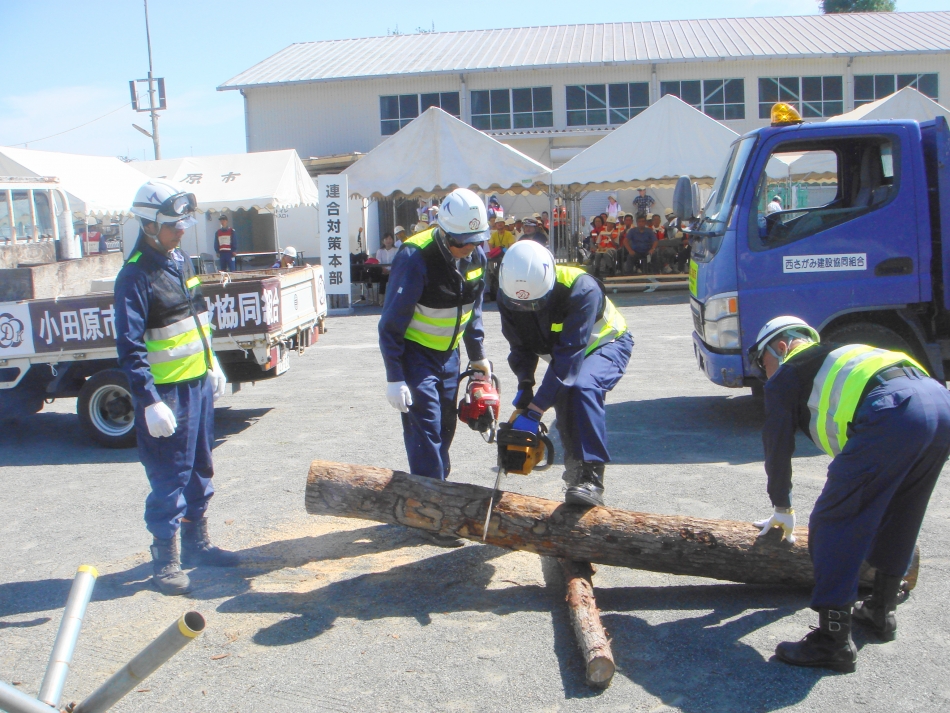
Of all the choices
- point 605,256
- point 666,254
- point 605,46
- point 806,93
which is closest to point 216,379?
point 605,256

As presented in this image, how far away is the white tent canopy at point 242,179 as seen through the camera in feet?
63.3

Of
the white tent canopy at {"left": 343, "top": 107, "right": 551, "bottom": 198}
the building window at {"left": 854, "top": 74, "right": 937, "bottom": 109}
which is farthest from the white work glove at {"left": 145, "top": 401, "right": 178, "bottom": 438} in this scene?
the building window at {"left": 854, "top": 74, "right": 937, "bottom": 109}

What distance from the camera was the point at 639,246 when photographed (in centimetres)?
1917

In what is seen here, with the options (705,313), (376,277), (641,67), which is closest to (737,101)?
(641,67)

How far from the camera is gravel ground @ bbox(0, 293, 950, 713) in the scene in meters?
3.31

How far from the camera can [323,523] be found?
529cm

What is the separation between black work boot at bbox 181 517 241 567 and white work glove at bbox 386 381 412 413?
48.0 inches

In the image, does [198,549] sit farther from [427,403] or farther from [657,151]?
[657,151]

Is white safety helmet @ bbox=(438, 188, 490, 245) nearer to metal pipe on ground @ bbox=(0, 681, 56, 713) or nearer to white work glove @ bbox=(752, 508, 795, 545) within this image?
white work glove @ bbox=(752, 508, 795, 545)

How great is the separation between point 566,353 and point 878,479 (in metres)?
1.61

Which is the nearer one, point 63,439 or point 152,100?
point 63,439

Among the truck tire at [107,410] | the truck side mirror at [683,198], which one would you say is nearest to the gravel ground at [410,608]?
the truck tire at [107,410]

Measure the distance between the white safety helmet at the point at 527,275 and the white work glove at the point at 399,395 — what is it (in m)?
0.74

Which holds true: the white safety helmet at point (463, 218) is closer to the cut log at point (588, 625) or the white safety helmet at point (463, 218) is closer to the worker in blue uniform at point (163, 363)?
the worker in blue uniform at point (163, 363)
